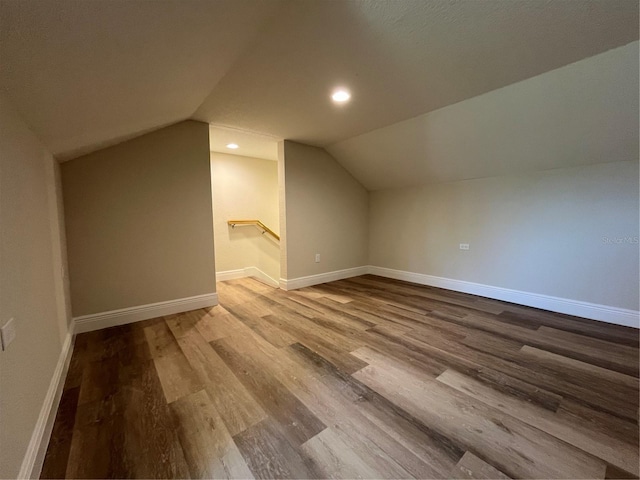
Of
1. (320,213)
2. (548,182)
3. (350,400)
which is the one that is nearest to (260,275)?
(320,213)

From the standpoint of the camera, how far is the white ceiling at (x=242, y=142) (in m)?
3.28

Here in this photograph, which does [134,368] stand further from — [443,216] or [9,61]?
[443,216]

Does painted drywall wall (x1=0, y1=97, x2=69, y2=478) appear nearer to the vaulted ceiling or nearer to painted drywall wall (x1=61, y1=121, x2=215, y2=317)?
the vaulted ceiling

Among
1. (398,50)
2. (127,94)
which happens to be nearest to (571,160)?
(398,50)

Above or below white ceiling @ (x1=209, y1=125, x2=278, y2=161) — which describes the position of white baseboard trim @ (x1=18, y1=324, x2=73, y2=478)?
below

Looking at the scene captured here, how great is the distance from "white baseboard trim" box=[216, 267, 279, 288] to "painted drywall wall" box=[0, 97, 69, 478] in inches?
102

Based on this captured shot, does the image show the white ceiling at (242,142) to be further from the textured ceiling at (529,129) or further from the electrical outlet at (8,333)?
the electrical outlet at (8,333)

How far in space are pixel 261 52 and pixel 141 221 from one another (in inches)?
80.7

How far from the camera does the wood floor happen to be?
109 cm

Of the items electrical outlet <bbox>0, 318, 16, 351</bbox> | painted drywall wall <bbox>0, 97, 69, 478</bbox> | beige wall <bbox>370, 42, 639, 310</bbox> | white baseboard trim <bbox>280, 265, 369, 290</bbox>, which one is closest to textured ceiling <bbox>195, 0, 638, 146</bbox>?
beige wall <bbox>370, 42, 639, 310</bbox>

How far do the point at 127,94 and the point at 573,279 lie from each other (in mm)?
4316

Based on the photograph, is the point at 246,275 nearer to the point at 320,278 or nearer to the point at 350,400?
the point at 320,278

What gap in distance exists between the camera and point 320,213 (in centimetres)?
410

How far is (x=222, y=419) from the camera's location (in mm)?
1331
